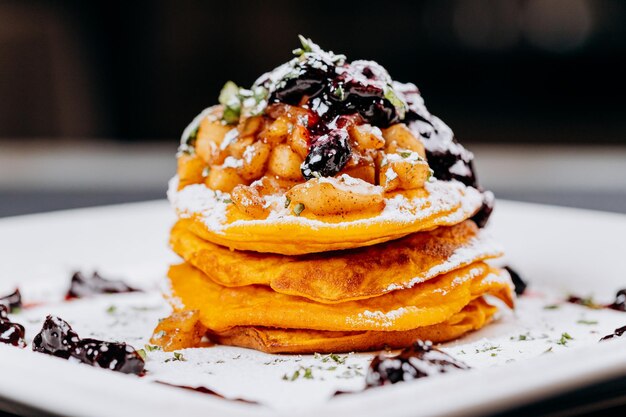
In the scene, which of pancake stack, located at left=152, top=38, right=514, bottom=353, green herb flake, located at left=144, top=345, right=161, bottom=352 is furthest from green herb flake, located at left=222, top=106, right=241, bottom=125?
green herb flake, located at left=144, top=345, right=161, bottom=352

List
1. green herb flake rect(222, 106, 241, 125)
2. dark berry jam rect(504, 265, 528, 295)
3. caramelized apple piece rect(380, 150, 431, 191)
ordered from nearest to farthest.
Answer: caramelized apple piece rect(380, 150, 431, 191) → green herb flake rect(222, 106, 241, 125) → dark berry jam rect(504, 265, 528, 295)

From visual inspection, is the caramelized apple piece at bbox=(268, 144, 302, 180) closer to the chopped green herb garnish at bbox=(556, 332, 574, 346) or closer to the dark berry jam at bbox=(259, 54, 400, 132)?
the dark berry jam at bbox=(259, 54, 400, 132)

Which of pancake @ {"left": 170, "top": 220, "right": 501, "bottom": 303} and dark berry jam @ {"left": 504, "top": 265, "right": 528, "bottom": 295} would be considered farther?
dark berry jam @ {"left": 504, "top": 265, "right": 528, "bottom": 295}

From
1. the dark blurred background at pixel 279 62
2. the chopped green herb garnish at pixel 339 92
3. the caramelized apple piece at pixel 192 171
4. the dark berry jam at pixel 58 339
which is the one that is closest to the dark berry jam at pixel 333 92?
the chopped green herb garnish at pixel 339 92

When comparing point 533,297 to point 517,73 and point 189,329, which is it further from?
point 517,73

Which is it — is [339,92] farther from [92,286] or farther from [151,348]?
[92,286]

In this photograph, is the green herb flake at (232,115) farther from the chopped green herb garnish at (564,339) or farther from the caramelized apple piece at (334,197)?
the chopped green herb garnish at (564,339)

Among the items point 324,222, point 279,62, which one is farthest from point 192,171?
point 279,62
